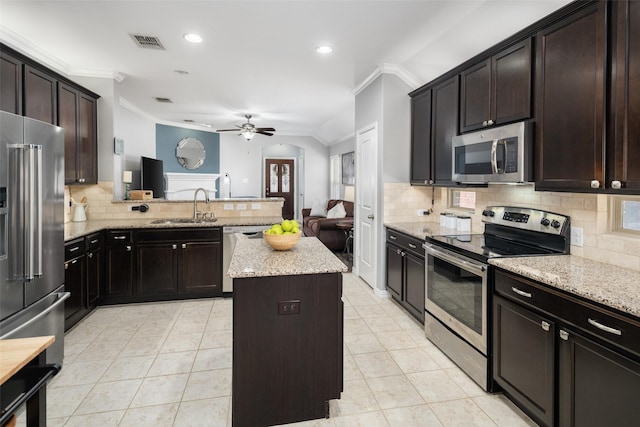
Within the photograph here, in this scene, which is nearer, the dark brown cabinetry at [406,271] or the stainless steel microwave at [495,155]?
the stainless steel microwave at [495,155]

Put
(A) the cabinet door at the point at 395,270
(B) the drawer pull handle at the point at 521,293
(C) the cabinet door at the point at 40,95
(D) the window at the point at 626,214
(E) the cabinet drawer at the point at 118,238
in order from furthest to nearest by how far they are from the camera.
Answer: (E) the cabinet drawer at the point at 118,238 → (A) the cabinet door at the point at 395,270 → (C) the cabinet door at the point at 40,95 → (D) the window at the point at 626,214 → (B) the drawer pull handle at the point at 521,293

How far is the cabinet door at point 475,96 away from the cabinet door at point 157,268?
330 cm

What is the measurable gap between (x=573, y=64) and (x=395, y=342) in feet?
7.78

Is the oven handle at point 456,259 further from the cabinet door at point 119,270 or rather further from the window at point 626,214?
A: the cabinet door at point 119,270

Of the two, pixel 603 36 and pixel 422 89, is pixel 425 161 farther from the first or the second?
pixel 603 36

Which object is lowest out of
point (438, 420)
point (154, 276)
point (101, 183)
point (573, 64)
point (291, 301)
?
point (438, 420)

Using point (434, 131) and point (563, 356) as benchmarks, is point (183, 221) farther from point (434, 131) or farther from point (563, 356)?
point (563, 356)

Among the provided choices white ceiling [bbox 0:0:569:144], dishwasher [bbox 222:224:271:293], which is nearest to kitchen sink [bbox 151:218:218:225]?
dishwasher [bbox 222:224:271:293]

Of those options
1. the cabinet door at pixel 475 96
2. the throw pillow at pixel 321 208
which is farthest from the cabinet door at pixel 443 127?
the throw pillow at pixel 321 208

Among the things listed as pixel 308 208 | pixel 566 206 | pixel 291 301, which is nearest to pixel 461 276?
pixel 566 206

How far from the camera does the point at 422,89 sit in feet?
12.7

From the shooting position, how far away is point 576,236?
2363mm

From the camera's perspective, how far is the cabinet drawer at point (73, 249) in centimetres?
314

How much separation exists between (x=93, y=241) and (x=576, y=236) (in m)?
4.23
